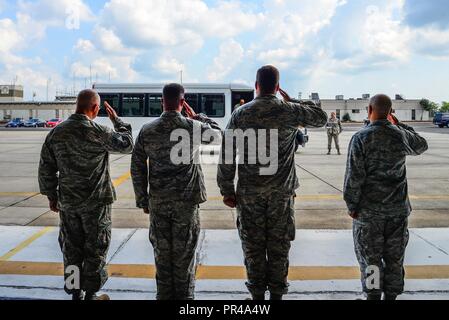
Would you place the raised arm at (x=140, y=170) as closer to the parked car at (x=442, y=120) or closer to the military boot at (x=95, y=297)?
the military boot at (x=95, y=297)

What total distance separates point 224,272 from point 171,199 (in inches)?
53.7

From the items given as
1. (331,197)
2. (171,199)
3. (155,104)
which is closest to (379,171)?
(171,199)

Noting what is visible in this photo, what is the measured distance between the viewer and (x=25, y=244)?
5246 mm

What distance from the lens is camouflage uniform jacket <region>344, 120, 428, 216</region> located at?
3373mm

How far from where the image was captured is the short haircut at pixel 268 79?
135 inches

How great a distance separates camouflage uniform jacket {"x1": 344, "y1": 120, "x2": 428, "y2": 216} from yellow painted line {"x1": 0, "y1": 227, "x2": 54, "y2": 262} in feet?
13.0

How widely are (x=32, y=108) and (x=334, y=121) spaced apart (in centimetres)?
6906

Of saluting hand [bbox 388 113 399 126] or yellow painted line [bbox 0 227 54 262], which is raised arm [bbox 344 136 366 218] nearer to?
saluting hand [bbox 388 113 399 126]

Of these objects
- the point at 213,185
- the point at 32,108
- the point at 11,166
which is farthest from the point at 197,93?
the point at 32,108

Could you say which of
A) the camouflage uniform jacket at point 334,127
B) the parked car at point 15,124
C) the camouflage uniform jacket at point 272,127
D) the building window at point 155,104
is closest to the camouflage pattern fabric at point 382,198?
the camouflage uniform jacket at point 272,127

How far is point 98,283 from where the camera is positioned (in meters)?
3.52

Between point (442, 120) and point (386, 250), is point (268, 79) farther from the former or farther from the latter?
point (442, 120)

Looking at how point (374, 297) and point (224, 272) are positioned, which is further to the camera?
point (224, 272)
